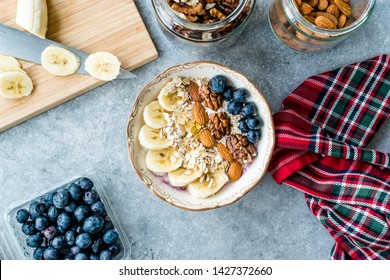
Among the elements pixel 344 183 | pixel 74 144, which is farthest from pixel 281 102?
pixel 74 144

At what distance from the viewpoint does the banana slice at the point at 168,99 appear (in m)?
1.14

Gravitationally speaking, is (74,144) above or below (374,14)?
below

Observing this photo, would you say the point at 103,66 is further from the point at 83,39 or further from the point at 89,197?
the point at 89,197

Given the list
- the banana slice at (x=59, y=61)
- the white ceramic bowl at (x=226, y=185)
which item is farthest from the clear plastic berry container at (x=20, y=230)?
the banana slice at (x=59, y=61)

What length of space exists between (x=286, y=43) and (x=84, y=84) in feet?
1.65

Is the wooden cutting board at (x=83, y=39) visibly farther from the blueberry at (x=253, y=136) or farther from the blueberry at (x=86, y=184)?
the blueberry at (x=253, y=136)

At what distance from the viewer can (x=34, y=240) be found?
1.15 meters

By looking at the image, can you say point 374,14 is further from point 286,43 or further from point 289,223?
point 289,223

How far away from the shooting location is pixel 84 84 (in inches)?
47.0

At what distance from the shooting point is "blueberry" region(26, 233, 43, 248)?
1.15 meters

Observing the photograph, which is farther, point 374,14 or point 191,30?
point 374,14

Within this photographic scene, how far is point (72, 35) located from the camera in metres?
1.20

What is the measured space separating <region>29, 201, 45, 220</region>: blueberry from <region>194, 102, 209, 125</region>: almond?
0.42m
